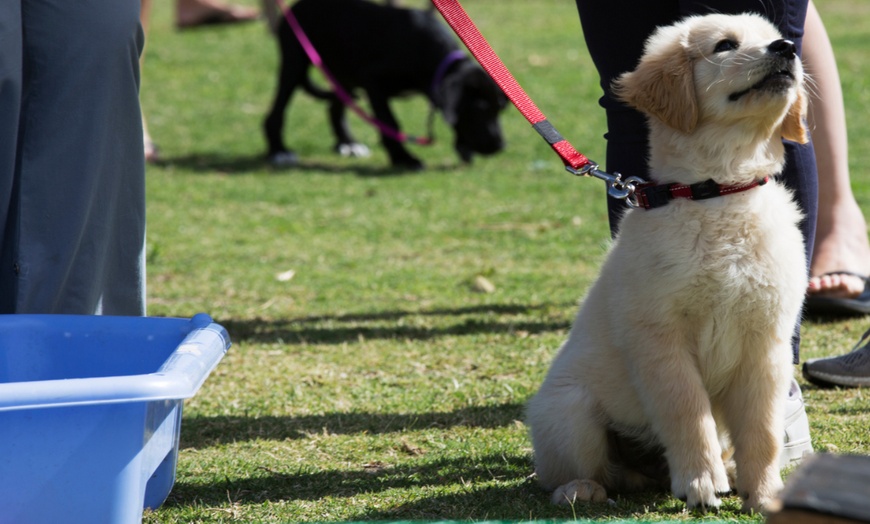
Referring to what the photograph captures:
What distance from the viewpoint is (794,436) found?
234 centimetres

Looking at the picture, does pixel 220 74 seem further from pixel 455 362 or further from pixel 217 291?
pixel 455 362

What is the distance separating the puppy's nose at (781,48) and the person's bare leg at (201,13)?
40.3ft

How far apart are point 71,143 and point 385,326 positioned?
1.63m

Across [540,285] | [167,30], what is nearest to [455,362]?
[540,285]

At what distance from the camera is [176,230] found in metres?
5.53

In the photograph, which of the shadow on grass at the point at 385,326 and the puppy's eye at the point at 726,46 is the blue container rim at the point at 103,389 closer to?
the puppy's eye at the point at 726,46

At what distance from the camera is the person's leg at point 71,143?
2.38 m

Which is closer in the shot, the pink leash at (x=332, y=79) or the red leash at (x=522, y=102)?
the red leash at (x=522, y=102)

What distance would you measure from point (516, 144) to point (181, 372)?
643 cm

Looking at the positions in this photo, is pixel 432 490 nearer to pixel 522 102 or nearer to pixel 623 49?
pixel 522 102

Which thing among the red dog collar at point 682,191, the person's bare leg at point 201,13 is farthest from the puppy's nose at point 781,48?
the person's bare leg at point 201,13

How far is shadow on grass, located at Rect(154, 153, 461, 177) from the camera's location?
7.29m

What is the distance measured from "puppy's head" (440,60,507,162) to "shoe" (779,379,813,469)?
509cm

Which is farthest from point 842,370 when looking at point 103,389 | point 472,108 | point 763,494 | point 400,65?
point 400,65
